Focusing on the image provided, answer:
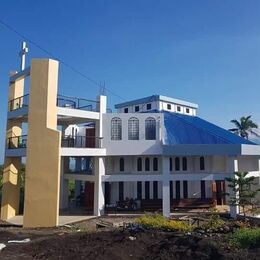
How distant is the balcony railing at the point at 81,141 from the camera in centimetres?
2608

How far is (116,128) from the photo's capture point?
2683 centimetres

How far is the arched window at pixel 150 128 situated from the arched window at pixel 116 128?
1820 mm

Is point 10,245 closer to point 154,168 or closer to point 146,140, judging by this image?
point 146,140

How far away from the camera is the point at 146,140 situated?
26.4 meters

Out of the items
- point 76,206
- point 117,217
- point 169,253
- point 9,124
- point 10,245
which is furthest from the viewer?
point 76,206

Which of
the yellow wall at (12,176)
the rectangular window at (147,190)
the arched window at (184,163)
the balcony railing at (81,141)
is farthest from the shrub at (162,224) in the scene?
the yellow wall at (12,176)

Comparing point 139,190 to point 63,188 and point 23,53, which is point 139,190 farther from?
point 23,53

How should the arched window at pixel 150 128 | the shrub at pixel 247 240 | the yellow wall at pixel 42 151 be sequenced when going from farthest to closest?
the arched window at pixel 150 128 → the yellow wall at pixel 42 151 → the shrub at pixel 247 240

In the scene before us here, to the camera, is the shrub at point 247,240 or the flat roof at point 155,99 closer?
the shrub at point 247,240

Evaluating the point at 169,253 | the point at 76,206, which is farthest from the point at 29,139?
the point at 169,253

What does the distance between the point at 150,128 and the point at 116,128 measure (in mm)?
2380

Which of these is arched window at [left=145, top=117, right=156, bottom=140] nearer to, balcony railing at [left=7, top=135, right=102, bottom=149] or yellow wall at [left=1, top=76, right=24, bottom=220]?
balcony railing at [left=7, top=135, right=102, bottom=149]

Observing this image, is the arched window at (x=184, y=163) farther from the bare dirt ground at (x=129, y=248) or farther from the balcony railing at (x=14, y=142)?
the bare dirt ground at (x=129, y=248)

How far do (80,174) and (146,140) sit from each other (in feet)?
18.9
